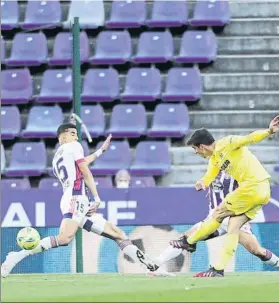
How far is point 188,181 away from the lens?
20.8 meters

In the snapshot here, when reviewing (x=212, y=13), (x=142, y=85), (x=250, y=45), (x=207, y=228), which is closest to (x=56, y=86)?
(x=142, y=85)

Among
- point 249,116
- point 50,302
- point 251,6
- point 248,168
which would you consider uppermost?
point 251,6

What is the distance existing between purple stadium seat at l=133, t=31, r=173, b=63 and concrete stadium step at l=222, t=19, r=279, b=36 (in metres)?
1.22

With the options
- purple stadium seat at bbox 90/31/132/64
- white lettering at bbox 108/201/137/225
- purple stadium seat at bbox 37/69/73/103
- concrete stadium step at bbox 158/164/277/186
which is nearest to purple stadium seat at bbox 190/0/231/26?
purple stadium seat at bbox 90/31/132/64

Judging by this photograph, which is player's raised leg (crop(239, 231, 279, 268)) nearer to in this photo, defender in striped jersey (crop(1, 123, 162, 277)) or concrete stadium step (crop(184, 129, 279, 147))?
defender in striped jersey (crop(1, 123, 162, 277))

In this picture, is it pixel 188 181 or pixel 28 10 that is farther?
pixel 28 10

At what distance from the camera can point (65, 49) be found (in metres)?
23.3

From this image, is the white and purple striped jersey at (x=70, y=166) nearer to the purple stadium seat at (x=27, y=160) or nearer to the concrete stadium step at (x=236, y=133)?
the purple stadium seat at (x=27, y=160)

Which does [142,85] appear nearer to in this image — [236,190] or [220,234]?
[220,234]

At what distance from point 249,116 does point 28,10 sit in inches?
190

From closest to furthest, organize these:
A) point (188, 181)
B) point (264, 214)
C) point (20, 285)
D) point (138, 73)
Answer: point (20, 285) < point (264, 214) < point (188, 181) < point (138, 73)

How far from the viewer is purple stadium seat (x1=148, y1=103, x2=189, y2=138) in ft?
70.8

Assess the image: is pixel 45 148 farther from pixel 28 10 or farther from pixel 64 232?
pixel 64 232

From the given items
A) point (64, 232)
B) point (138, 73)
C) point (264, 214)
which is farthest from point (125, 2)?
point (64, 232)
